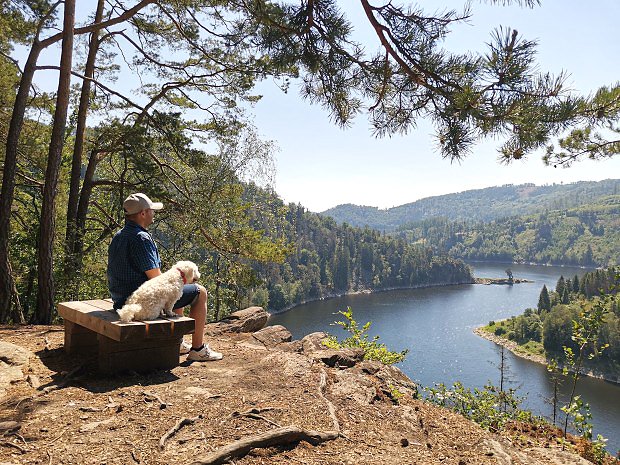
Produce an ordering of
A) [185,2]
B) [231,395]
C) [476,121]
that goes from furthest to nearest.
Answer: [185,2]
[476,121]
[231,395]

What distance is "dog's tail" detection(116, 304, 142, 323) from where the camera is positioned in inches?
126

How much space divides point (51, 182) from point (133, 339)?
3.79 metres

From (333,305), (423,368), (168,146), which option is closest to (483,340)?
(423,368)

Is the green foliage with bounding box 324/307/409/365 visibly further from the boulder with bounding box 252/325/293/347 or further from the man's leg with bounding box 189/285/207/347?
the man's leg with bounding box 189/285/207/347

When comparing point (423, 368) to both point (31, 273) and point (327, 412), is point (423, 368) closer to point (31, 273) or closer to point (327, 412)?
point (31, 273)

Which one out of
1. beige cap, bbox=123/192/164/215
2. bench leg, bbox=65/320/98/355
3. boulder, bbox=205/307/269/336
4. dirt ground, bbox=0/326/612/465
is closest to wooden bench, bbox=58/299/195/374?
dirt ground, bbox=0/326/612/465

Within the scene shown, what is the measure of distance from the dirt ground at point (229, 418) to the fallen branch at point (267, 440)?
0.12ft

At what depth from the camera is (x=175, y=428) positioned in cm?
247

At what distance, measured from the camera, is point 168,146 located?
7.92 meters

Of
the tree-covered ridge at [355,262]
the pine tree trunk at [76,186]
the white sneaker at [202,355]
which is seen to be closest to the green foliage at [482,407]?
the white sneaker at [202,355]

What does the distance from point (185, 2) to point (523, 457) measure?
6.91 metres

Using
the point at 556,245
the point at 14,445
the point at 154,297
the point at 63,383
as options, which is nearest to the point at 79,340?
the point at 63,383

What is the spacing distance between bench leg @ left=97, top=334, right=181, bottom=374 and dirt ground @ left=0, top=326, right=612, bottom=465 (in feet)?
0.25

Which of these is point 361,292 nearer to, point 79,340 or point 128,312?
point 79,340
